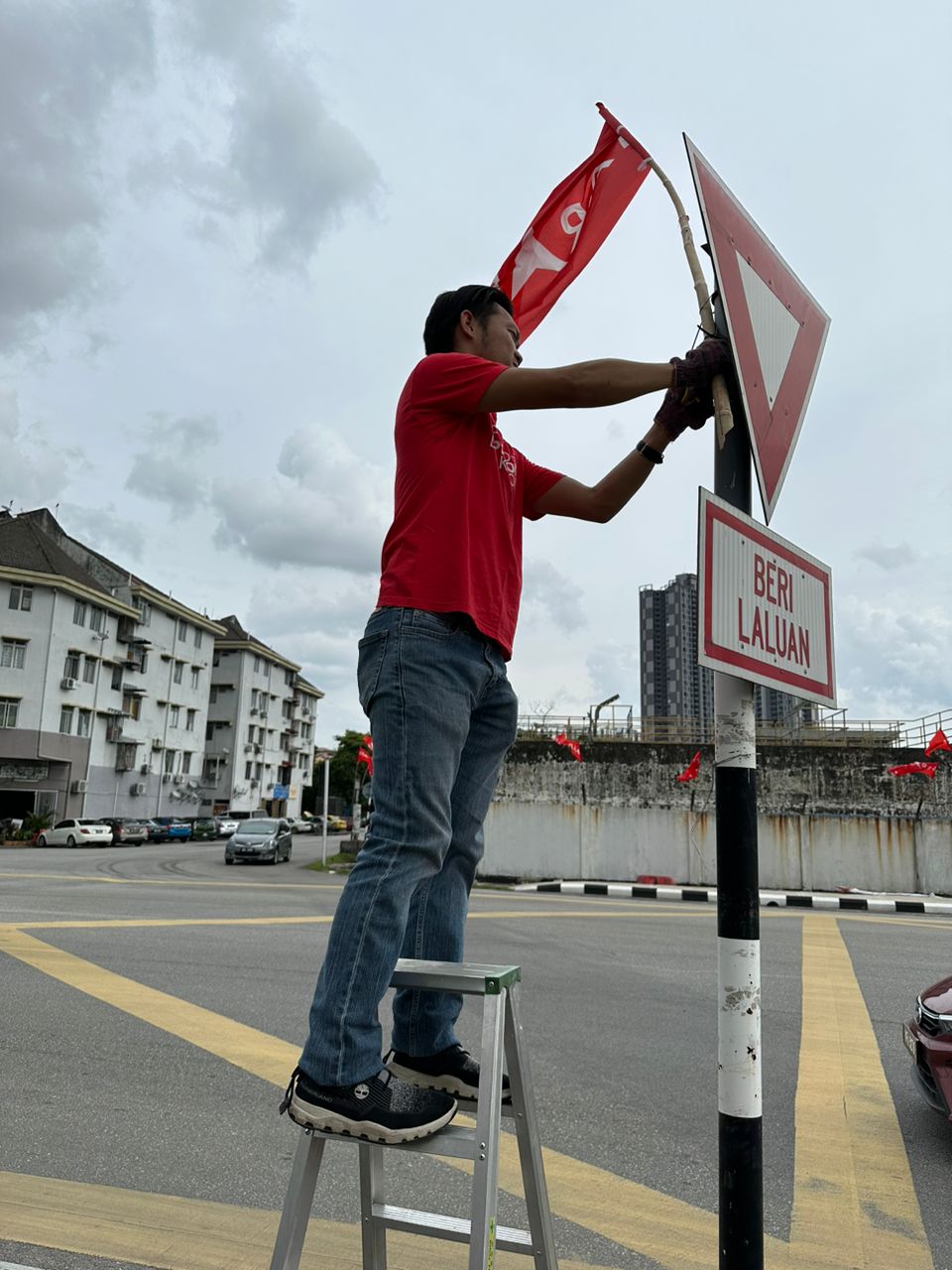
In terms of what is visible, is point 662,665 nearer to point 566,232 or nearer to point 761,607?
point 566,232

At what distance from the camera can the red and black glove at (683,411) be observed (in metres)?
1.87

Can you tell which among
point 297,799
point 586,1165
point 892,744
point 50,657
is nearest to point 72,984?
point 586,1165

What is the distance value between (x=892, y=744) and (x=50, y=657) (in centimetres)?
3577

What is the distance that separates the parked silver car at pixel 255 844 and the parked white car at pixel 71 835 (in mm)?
11885

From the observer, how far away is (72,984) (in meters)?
5.92

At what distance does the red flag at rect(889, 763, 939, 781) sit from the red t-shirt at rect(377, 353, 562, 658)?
20.2 metres

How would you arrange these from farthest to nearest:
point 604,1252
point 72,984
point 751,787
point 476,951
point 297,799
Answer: point 297,799 → point 476,951 → point 72,984 → point 604,1252 → point 751,787

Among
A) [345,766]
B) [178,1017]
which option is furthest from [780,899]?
[345,766]

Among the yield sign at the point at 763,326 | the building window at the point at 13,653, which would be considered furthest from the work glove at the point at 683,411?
the building window at the point at 13,653

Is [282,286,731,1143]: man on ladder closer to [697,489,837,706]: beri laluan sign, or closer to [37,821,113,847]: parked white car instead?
[697,489,837,706]: beri laluan sign

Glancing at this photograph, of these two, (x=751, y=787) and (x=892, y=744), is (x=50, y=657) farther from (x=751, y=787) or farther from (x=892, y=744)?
(x=751, y=787)

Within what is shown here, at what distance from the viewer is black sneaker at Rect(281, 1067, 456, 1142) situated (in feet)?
5.57

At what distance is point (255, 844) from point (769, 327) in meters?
29.4

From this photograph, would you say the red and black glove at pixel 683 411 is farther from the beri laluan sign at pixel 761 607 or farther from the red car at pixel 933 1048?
the red car at pixel 933 1048
